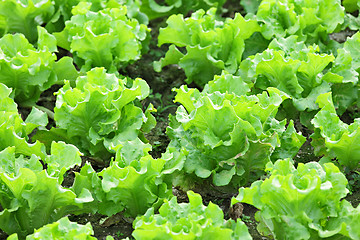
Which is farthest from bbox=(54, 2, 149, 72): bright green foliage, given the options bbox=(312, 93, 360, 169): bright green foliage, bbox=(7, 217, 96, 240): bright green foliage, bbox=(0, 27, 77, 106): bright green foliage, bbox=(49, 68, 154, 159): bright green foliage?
bbox=(7, 217, 96, 240): bright green foliage

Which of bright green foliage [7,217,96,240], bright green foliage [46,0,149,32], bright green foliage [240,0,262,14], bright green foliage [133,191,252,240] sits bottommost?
bright green foliage [240,0,262,14]

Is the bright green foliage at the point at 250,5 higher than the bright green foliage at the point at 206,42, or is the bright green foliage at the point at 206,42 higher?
the bright green foliage at the point at 206,42

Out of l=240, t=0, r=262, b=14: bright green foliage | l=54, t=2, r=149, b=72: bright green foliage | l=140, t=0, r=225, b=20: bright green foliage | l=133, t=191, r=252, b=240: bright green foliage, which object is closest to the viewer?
l=133, t=191, r=252, b=240: bright green foliage

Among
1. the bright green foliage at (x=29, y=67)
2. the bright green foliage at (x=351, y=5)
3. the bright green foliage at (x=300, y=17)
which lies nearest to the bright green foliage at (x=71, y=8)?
the bright green foliage at (x=29, y=67)

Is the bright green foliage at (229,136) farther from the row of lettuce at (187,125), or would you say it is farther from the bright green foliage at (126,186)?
the bright green foliage at (126,186)

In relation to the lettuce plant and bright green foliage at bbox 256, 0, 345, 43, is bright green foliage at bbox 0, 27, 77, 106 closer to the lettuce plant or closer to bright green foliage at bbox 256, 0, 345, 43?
the lettuce plant

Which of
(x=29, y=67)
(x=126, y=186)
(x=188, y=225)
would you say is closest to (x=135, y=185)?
(x=126, y=186)
